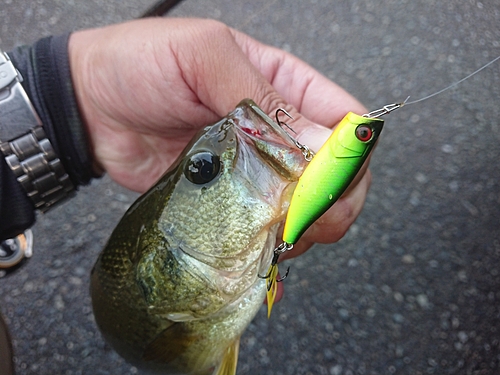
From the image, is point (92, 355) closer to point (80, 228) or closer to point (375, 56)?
point (80, 228)

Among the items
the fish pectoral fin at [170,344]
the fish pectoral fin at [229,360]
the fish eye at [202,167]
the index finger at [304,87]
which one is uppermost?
the fish eye at [202,167]

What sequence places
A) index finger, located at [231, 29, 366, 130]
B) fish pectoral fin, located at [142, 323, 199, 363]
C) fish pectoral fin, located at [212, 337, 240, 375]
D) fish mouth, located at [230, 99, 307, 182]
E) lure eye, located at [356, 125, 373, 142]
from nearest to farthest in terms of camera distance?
lure eye, located at [356, 125, 373, 142] < fish mouth, located at [230, 99, 307, 182] < fish pectoral fin, located at [142, 323, 199, 363] < fish pectoral fin, located at [212, 337, 240, 375] < index finger, located at [231, 29, 366, 130]

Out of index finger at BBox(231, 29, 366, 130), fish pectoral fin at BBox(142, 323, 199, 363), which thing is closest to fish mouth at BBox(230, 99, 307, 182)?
fish pectoral fin at BBox(142, 323, 199, 363)

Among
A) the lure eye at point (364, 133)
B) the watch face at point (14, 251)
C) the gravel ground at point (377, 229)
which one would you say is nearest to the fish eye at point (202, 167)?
the lure eye at point (364, 133)

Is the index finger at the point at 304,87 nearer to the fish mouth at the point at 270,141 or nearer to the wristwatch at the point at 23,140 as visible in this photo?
the fish mouth at the point at 270,141

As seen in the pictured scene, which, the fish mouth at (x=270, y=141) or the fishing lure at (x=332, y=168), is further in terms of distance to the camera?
the fish mouth at (x=270, y=141)

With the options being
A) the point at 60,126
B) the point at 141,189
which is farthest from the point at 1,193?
the point at 141,189

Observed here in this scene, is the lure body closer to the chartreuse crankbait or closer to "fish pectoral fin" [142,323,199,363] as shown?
the chartreuse crankbait
